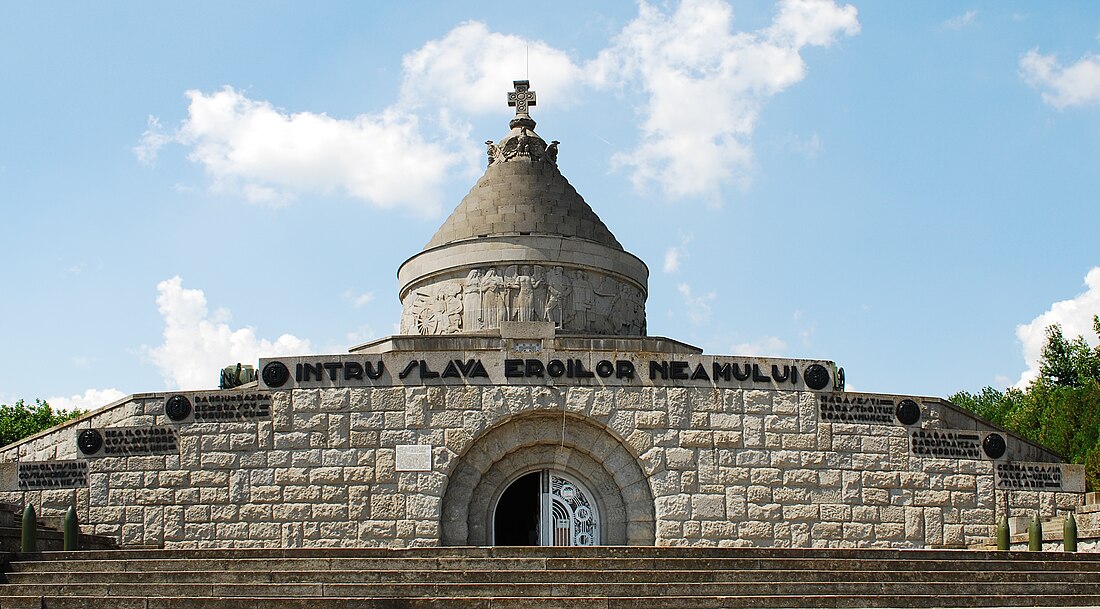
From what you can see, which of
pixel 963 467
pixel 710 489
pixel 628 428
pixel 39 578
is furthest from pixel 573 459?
pixel 39 578

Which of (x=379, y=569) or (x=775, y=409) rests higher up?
(x=775, y=409)

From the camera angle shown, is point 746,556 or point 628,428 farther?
point 628,428

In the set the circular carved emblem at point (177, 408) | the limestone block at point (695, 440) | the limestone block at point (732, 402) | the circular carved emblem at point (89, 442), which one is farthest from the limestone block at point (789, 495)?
Result: the circular carved emblem at point (89, 442)

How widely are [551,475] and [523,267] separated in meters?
6.20

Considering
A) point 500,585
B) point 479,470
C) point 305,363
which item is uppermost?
→ point 305,363

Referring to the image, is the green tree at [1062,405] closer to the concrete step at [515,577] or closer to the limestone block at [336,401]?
the concrete step at [515,577]

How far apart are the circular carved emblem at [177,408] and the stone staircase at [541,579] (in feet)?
13.9

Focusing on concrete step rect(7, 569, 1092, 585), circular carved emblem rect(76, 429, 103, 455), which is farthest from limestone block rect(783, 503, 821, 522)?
circular carved emblem rect(76, 429, 103, 455)

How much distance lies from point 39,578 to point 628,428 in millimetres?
9508

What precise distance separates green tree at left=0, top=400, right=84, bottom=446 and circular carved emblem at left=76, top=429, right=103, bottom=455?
2402cm

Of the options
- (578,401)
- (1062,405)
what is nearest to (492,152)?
(578,401)

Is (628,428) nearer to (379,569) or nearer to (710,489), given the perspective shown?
(710,489)

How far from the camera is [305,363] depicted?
20.5 m

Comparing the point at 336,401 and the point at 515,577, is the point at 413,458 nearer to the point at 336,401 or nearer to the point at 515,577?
the point at 336,401
